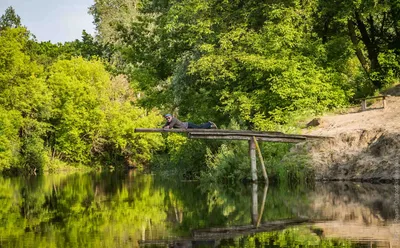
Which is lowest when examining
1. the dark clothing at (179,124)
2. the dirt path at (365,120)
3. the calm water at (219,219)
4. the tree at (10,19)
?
the calm water at (219,219)

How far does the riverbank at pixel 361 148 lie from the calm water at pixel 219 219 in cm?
117

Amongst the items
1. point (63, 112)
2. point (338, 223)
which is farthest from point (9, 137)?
point (338, 223)

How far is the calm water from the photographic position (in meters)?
11.7

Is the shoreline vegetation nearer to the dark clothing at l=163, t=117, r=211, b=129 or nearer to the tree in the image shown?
the dark clothing at l=163, t=117, r=211, b=129

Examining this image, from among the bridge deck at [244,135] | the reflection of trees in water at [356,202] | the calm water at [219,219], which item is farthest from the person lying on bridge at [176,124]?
the reflection of trees in water at [356,202]

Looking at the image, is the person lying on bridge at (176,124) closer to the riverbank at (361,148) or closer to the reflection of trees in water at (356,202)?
the riverbank at (361,148)

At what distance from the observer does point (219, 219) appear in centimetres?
1499

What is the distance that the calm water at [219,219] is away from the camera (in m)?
11.7

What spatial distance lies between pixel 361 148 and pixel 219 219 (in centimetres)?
1165

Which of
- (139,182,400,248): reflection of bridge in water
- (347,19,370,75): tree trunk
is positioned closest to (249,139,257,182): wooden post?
(139,182,400,248): reflection of bridge in water

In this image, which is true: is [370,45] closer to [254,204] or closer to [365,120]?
[365,120]

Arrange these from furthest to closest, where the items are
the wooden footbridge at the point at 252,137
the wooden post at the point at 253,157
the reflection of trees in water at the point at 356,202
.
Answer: the wooden post at the point at 253,157 < the wooden footbridge at the point at 252,137 < the reflection of trees in water at the point at 356,202

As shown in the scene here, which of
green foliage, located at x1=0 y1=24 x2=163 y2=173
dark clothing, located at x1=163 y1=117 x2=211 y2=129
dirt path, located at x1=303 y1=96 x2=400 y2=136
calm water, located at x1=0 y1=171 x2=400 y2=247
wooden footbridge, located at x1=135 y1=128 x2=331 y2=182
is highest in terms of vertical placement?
green foliage, located at x1=0 y1=24 x2=163 y2=173

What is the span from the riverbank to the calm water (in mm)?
1173
